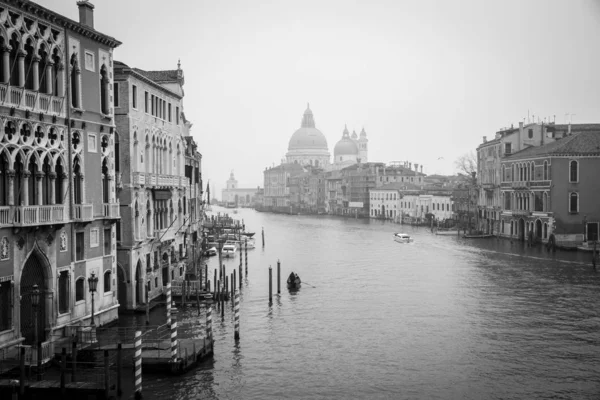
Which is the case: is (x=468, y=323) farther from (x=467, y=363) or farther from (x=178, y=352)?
(x=178, y=352)

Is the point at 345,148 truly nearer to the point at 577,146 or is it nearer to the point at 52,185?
the point at 577,146

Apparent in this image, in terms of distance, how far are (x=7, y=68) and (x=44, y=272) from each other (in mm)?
4711

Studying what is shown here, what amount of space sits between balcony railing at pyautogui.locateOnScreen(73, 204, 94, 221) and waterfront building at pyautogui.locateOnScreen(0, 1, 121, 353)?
26 millimetres

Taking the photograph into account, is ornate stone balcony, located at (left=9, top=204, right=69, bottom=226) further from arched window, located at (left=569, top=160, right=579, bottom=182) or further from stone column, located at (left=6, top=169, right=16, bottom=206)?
arched window, located at (left=569, top=160, right=579, bottom=182)

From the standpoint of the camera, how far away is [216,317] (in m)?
23.7

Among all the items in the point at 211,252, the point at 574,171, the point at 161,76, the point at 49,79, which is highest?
the point at 161,76

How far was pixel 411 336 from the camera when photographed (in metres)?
21.4

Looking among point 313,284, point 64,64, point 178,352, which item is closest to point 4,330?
point 178,352

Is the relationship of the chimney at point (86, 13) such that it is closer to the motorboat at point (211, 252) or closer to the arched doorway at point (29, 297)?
the arched doorway at point (29, 297)

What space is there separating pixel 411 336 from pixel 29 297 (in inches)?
429

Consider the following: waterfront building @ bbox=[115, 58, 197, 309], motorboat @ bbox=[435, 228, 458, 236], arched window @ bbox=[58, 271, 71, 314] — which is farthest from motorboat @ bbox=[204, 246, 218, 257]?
arched window @ bbox=[58, 271, 71, 314]

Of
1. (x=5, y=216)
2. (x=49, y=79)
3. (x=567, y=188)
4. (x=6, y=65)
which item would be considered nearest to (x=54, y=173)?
(x=5, y=216)

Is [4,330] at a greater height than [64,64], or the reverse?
[64,64]

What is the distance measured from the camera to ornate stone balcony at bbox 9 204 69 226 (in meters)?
15.4
